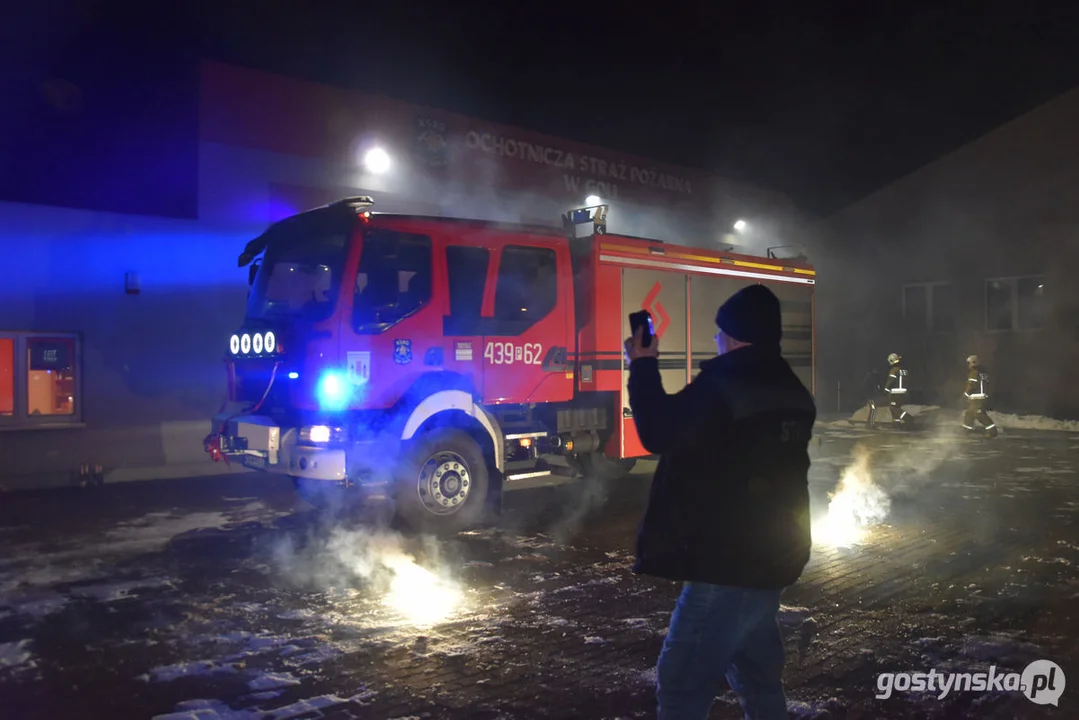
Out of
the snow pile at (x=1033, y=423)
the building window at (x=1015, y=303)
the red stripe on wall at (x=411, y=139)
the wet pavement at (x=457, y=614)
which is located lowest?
the wet pavement at (x=457, y=614)

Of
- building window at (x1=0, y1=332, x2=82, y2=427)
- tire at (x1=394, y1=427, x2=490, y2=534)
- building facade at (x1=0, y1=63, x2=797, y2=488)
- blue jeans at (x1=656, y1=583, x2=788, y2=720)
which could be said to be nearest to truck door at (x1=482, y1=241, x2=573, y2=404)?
tire at (x1=394, y1=427, x2=490, y2=534)

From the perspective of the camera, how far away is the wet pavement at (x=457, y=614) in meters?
3.57

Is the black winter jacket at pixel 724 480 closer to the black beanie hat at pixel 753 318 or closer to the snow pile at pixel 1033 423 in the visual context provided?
the black beanie hat at pixel 753 318

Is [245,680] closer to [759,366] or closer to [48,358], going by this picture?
[759,366]

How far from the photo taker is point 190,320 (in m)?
10.8

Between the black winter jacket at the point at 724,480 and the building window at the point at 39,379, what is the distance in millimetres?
9892

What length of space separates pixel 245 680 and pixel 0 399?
8.10 meters

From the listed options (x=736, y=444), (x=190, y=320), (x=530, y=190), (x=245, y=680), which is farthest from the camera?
(x=530, y=190)

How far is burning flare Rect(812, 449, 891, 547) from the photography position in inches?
266

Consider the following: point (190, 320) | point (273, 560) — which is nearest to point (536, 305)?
point (273, 560)

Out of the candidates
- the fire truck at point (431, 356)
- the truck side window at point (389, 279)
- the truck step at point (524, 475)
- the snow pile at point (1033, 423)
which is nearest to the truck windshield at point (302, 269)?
the fire truck at point (431, 356)

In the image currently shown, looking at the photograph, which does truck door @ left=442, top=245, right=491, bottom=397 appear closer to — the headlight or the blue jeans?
the headlight

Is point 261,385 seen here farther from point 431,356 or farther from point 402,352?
point 431,356

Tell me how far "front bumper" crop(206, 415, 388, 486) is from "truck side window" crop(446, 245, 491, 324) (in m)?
1.42
